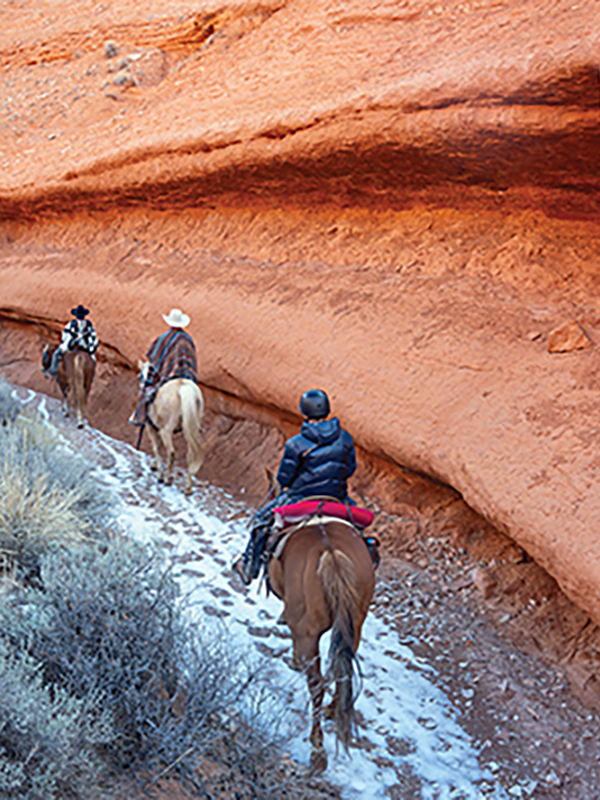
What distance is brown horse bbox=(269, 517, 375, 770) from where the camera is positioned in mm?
4387

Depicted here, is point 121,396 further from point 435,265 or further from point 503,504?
point 503,504

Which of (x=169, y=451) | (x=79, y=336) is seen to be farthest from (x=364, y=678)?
(x=79, y=336)

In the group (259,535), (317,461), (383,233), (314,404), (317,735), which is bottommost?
(317,735)

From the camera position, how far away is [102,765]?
3.43 m

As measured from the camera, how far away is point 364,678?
5477mm

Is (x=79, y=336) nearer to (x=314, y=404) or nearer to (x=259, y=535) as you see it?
(x=259, y=535)

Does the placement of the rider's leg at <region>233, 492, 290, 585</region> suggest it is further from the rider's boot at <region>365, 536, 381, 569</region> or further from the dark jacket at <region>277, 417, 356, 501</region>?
the rider's boot at <region>365, 536, 381, 569</region>

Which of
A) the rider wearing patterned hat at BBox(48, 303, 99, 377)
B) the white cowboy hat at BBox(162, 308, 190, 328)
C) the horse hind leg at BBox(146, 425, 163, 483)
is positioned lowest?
the horse hind leg at BBox(146, 425, 163, 483)

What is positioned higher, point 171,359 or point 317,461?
point 317,461

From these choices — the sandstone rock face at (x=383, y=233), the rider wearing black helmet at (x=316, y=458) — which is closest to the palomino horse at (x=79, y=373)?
the sandstone rock face at (x=383, y=233)

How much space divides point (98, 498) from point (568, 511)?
4649 mm

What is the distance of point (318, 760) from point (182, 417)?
5.38 meters

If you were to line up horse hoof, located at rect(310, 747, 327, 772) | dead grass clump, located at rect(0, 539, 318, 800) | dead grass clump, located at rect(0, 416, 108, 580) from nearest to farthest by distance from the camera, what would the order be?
dead grass clump, located at rect(0, 539, 318, 800) < horse hoof, located at rect(310, 747, 327, 772) < dead grass clump, located at rect(0, 416, 108, 580)

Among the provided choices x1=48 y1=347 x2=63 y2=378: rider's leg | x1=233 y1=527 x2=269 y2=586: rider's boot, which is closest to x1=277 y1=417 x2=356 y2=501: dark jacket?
x1=233 y1=527 x2=269 y2=586: rider's boot
